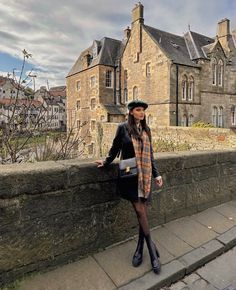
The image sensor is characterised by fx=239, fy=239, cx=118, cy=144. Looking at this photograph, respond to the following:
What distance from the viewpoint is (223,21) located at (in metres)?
28.5

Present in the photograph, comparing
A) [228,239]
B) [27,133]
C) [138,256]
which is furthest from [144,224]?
[27,133]

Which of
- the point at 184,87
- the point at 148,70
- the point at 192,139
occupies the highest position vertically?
the point at 148,70

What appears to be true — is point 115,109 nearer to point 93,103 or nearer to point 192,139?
point 93,103

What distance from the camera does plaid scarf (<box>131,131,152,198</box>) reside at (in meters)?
2.71

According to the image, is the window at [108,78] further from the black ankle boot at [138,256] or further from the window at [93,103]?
the black ankle boot at [138,256]

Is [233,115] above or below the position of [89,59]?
below

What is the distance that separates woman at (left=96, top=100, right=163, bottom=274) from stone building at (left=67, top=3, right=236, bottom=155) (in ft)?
63.1

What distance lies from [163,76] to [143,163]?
72.4 feet

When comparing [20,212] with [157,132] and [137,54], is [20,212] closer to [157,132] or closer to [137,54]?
[157,132]

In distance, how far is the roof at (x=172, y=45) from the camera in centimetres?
2370

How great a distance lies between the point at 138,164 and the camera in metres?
2.70

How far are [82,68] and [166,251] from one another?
106 feet

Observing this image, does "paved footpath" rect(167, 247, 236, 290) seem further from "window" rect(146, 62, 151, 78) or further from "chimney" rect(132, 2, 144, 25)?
"chimney" rect(132, 2, 144, 25)

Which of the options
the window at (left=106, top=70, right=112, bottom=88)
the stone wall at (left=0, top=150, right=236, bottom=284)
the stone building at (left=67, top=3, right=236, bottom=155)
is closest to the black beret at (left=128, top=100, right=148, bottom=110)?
the stone wall at (left=0, top=150, right=236, bottom=284)
